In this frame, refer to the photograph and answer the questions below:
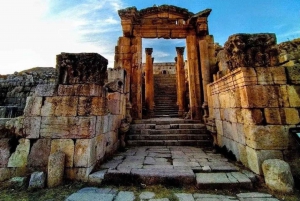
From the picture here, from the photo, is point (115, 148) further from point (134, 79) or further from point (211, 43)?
point (211, 43)

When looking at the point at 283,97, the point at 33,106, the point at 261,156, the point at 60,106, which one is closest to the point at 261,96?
the point at 283,97

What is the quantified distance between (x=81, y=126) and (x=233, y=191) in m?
2.80

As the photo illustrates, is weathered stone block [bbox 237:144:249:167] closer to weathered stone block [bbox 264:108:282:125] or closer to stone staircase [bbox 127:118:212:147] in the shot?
weathered stone block [bbox 264:108:282:125]

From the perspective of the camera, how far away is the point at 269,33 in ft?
10.3

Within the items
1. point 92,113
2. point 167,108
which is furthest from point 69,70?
point 167,108

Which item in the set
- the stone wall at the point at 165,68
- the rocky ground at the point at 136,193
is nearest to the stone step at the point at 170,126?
the rocky ground at the point at 136,193

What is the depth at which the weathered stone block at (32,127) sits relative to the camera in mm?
3000

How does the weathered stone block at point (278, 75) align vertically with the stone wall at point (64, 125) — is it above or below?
above

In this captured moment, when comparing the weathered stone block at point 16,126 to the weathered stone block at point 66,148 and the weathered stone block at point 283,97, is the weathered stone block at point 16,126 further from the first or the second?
the weathered stone block at point 283,97

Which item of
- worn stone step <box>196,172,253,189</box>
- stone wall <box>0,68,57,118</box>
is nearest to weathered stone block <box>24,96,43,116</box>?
worn stone step <box>196,172,253,189</box>

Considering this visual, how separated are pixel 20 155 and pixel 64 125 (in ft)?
3.29

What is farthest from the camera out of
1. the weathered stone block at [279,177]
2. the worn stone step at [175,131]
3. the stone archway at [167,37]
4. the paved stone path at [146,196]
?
the stone archway at [167,37]

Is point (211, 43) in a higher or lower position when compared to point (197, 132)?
higher

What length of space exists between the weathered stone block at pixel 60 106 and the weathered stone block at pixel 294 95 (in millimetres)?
4091
